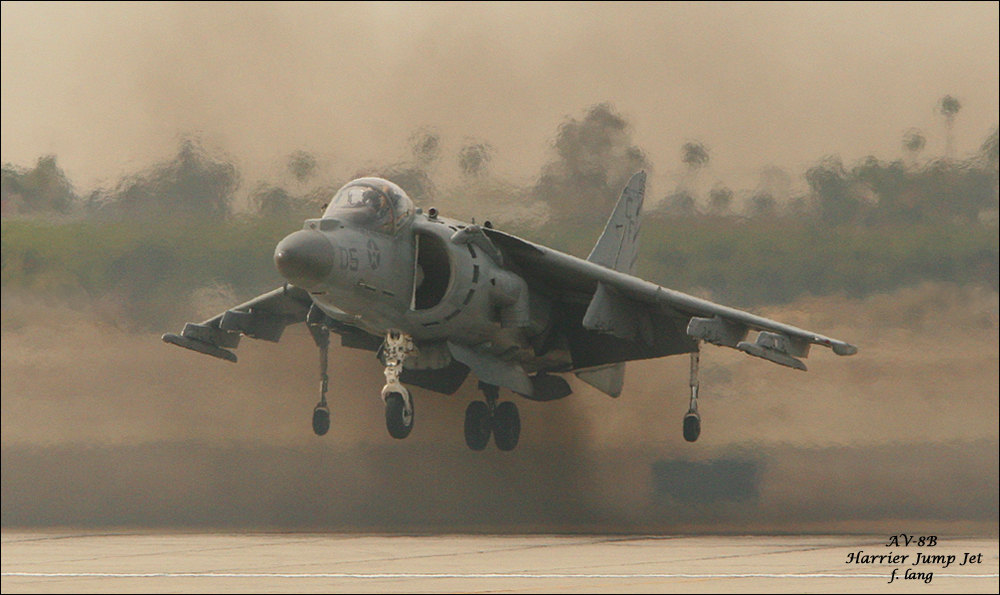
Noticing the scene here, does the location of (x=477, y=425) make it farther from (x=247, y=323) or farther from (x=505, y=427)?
(x=247, y=323)

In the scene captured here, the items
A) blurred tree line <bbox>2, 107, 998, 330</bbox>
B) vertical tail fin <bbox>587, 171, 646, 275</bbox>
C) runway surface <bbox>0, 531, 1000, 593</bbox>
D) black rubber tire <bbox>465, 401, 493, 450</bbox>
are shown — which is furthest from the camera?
vertical tail fin <bbox>587, 171, 646, 275</bbox>

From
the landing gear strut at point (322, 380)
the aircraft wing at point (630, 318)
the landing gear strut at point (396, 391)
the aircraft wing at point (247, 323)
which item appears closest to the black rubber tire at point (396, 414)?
the landing gear strut at point (396, 391)

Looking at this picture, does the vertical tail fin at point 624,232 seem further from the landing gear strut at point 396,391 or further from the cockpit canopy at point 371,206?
the cockpit canopy at point 371,206

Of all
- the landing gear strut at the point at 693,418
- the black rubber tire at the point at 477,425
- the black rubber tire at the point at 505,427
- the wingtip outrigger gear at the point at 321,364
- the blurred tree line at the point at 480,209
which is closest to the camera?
the landing gear strut at the point at 693,418

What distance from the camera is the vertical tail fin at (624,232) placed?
22.2 m

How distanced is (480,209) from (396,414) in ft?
13.6

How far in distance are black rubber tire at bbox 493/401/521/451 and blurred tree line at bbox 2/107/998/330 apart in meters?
2.64

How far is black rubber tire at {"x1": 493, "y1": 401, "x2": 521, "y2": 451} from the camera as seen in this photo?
21531 millimetres

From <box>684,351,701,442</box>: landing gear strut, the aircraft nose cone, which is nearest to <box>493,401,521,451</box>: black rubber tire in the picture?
<box>684,351,701,442</box>: landing gear strut

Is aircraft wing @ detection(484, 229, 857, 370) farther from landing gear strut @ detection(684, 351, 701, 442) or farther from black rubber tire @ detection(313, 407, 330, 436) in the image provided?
black rubber tire @ detection(313, 407, 330, 436)

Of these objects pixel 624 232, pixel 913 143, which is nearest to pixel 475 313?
pixel 624 232

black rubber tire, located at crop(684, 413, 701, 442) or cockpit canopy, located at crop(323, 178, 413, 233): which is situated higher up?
cockpit canopy, located at crop(323, 178, 413, 233)

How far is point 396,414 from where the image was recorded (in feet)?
62.6

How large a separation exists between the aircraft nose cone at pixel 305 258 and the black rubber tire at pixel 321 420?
3753 mm
